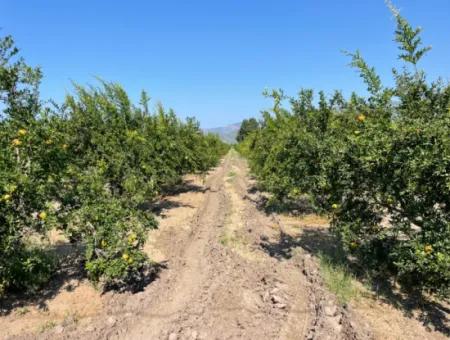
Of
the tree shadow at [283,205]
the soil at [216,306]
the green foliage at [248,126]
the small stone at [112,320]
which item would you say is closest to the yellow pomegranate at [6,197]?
the soil at [216,306]

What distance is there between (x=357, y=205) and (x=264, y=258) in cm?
279

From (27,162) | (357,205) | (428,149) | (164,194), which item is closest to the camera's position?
(428,149)

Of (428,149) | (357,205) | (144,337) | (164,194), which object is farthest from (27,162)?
(164,194)

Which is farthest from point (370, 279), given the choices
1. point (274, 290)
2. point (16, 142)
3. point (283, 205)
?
point (283, 205)

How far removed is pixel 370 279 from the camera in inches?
275

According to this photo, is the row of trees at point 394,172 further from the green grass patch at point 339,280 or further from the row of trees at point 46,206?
the row of trees at point 46,206

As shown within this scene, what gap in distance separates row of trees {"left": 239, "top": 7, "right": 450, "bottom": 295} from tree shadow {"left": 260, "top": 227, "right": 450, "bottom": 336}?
0.94 ft

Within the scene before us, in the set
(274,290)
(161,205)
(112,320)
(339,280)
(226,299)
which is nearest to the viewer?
(112,320)

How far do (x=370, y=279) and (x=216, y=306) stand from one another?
320cm

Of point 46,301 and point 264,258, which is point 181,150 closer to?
point 264,258

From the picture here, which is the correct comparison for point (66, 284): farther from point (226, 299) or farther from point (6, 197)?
point (226, 299)

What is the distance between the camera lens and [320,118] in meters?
8.76

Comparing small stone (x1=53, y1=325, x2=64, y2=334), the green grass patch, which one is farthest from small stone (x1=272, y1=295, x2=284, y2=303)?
small stone (x1=53, y1=325, x2=64, y2=334)

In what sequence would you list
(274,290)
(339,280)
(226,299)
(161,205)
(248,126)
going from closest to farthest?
(226,299) → (274,290) → (339,280) → (161,205) → (248,126)
